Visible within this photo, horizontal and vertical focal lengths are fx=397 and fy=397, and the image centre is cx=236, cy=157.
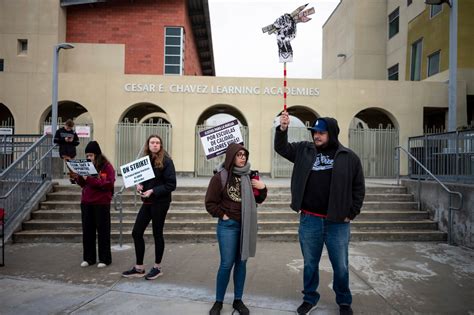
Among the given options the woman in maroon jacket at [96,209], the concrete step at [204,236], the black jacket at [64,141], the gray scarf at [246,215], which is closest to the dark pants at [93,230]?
the woman in maroon jacket at [96,209]

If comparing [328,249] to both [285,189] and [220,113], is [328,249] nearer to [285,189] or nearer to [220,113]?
[285,189]

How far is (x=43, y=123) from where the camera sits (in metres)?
15.8

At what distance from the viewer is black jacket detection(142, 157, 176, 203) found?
17.4 ft

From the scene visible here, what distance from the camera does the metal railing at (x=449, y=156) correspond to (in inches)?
316

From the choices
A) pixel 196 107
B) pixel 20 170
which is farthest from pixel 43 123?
pixel 20 170

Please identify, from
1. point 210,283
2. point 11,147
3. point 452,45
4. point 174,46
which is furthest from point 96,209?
point 174,46

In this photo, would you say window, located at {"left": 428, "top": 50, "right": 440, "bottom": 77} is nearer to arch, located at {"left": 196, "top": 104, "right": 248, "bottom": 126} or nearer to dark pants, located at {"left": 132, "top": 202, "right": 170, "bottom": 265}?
arch, located at {"left": 196, "top": 104, "right": 248, "bottom": 126}

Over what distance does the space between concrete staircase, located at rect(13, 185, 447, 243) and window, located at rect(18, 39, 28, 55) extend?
40.0 feet

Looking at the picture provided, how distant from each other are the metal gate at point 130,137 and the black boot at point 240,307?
1153 centimetres

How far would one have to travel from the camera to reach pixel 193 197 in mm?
9391

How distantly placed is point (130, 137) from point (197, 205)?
7.35 meters

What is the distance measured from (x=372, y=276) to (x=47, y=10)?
1874 cm

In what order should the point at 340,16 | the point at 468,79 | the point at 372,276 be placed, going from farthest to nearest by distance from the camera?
1. the point at 340,16
2. the point at 468,79
3. the point at 372,276

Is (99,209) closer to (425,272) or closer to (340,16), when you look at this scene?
(425,272)
